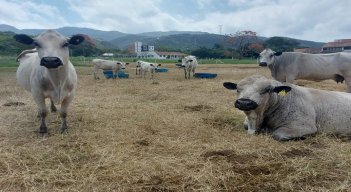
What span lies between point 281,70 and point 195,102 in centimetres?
416

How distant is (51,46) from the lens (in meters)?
5.36

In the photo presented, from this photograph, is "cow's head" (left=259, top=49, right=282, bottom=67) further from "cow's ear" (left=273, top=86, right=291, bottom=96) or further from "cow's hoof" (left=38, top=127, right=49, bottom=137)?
"cow's hoof" (left=38, top=127, right=49, bottom=137)

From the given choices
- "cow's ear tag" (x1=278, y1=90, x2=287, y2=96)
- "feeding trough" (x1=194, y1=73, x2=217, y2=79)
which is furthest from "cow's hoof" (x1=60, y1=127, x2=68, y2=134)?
"feeding trough" (x1=194, y1=73, x2=217, y2=79)

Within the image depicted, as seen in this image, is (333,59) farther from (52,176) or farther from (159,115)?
(52,176)

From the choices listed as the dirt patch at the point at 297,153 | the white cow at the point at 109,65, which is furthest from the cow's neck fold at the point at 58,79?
the white cow at the point at 109,65

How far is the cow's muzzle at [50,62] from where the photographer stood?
4969 mm

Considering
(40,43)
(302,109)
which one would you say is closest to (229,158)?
(302,109)

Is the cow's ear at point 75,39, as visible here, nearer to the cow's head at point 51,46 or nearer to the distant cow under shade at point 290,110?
Result: the cow's head at point 51,46

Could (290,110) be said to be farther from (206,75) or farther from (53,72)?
(206,75)

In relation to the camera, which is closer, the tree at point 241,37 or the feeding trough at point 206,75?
the feeding trough at point 206,75

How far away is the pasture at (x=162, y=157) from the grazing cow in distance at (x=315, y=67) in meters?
5.16

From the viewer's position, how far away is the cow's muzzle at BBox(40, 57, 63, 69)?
4.97 m

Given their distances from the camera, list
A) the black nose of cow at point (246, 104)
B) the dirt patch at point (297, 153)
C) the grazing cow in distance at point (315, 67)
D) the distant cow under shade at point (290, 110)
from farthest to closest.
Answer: the grazing cow in distance at point (315, 67) → the distant cow under shade at point (290, 110) → the black nose of cow at point (246, 104) → the dirt patch at point (297, 153)

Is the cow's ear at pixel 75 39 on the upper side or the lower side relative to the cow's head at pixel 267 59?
upper
